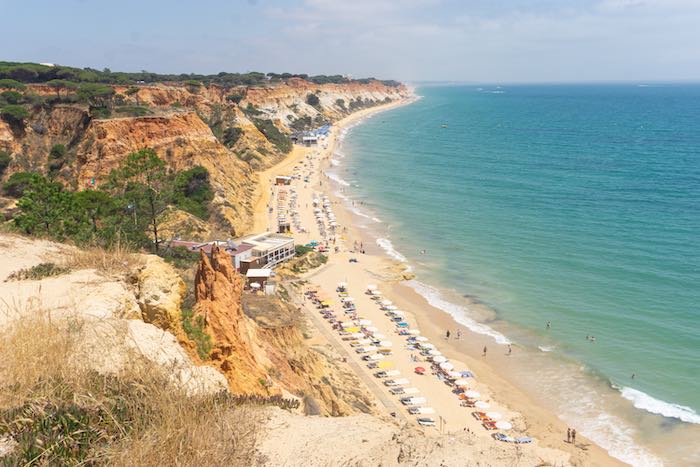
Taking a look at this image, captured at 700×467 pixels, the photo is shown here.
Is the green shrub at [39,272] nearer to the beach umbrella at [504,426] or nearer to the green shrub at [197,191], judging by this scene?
the beach umbrella at [504,426]

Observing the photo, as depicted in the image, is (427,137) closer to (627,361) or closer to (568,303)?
(568,303)

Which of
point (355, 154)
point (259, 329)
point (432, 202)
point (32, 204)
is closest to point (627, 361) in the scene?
point (259, 329)

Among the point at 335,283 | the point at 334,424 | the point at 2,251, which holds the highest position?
the point at 2,251

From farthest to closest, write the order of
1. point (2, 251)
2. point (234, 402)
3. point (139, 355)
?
point (2, 251)
point (234, 402)
point (139, 355)

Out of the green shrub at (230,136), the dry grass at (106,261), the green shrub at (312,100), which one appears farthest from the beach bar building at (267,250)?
the green shrub at (312,100)

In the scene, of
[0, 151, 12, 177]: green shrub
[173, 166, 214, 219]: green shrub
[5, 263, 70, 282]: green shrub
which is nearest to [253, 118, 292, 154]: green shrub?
[173, 166, 214, 219]: green shrub

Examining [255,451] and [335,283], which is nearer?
[255,451]

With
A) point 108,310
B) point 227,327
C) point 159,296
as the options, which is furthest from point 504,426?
point 108,310

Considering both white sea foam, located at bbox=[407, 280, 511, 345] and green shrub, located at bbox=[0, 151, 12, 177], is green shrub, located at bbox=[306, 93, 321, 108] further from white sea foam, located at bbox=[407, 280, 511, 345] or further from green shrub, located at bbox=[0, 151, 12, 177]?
white sea foam, located at bbox=[407, 280, 511, 345]

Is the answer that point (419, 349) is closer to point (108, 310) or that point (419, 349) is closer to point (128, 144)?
point (108, 310)
